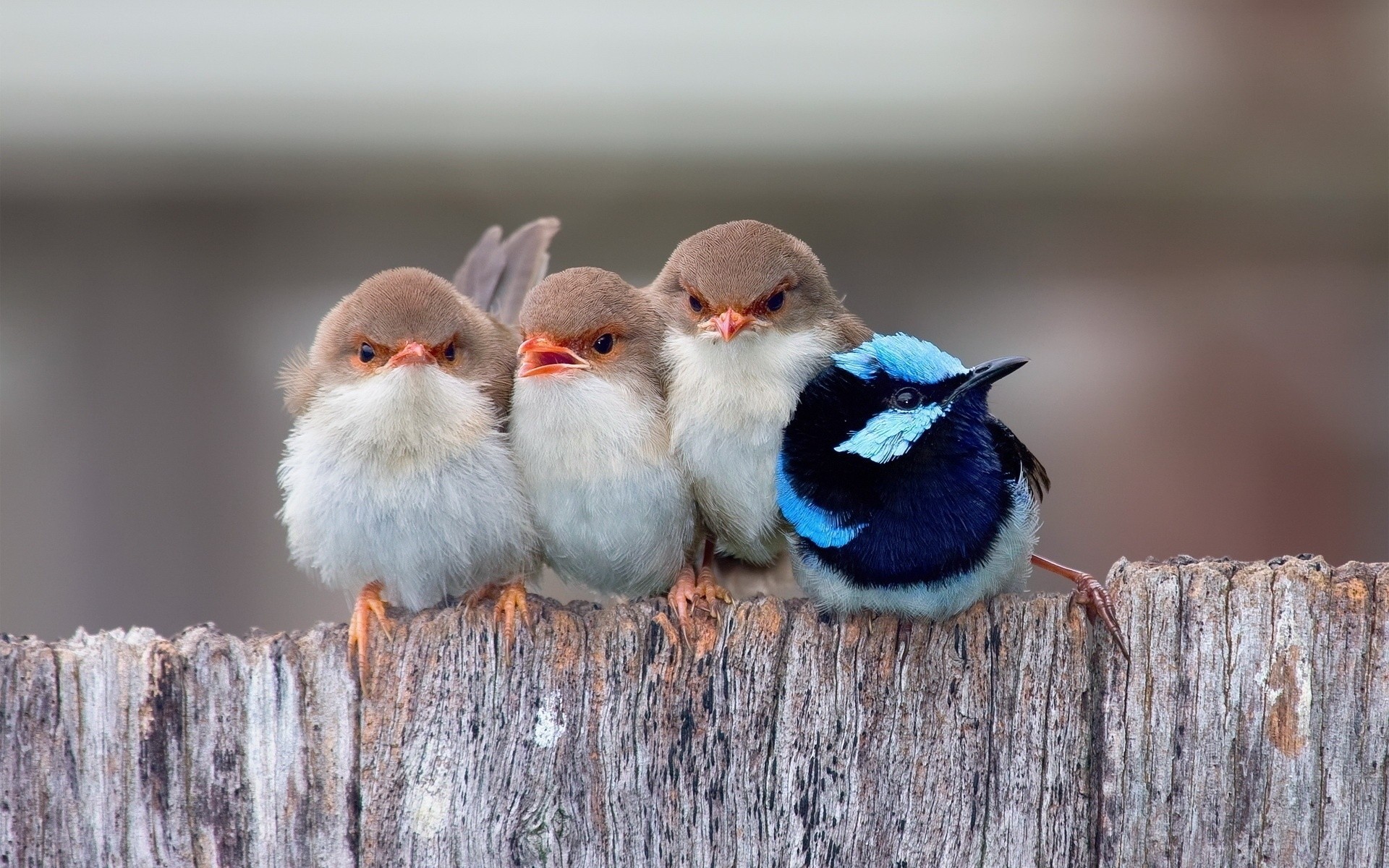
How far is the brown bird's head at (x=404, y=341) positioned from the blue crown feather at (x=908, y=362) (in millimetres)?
1143

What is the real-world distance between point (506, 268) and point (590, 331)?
125cm

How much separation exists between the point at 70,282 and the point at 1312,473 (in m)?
5.46

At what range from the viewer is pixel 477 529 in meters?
3.43

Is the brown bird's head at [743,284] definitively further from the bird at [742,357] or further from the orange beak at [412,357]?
the orange beak at [412,357]

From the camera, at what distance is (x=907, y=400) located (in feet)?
10.0

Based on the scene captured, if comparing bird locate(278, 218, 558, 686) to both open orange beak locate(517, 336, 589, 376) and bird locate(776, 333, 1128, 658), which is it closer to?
open orange beak locate(517, 336, 589, 376)

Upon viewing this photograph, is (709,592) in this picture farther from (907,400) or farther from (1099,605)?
(1099,605)

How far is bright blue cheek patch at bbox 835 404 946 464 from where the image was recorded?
3.00m

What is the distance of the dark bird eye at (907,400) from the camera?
9.99 feet

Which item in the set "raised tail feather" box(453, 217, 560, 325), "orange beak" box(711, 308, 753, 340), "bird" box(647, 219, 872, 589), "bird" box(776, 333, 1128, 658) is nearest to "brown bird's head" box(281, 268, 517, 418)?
"bird" box(647, 219, 872, 589)

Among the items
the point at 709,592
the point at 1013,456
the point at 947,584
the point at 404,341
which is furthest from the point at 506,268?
the point at 947,584

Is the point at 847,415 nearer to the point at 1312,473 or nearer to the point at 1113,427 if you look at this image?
the point at 1113,427

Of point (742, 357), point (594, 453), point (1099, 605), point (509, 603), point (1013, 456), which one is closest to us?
point (1099, 605)

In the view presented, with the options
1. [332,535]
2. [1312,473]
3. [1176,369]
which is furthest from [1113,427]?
[332,535]
